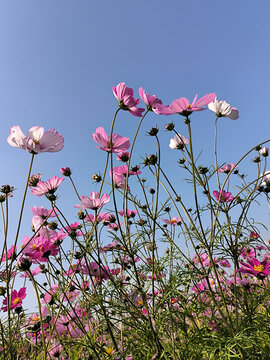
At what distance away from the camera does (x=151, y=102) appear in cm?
99

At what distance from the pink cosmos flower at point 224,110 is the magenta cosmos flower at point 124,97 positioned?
1.04 feet

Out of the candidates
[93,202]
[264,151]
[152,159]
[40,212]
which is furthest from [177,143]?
[264,151]

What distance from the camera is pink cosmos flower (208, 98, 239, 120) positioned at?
1.04 m

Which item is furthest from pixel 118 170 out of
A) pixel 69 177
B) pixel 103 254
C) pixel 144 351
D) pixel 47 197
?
pixel 144 351

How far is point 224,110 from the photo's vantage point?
105cm

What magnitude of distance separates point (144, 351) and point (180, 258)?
423 mm

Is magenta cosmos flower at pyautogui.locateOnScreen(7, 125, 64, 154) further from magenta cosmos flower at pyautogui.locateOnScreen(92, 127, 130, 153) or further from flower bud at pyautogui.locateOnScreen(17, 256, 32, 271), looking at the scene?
flower bud at pyautogui.locateOnScreen(17, 256, 32, 271)

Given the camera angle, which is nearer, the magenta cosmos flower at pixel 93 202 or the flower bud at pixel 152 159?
the magenta cosmos flower at pixel 93 202

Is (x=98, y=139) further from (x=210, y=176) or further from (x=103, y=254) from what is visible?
(x=103, y=254)

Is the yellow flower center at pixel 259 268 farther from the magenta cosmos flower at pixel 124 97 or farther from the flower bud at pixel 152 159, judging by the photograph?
the magenta cosmos flower at pixel 124 97

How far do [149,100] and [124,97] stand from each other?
9cm

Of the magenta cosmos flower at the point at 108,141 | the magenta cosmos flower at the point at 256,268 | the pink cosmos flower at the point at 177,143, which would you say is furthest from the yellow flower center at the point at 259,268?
the magenta cosmos flower at the point at 108,141

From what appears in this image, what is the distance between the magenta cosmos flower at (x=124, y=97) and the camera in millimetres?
982

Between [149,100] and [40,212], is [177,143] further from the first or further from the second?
[40,212]
